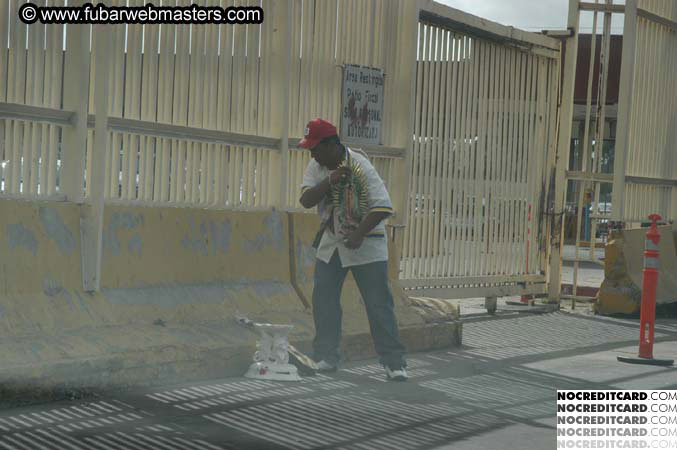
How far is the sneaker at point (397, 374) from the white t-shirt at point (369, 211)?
0.78 metres

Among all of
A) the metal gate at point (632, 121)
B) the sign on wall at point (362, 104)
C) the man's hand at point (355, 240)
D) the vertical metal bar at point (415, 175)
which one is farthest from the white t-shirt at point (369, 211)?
the metal gate at point (632, 121)

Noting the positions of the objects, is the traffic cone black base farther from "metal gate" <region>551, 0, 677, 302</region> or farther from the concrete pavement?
"metal gate" <region>551, 0, 677, 302</region>

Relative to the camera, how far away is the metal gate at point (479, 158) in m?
12.6

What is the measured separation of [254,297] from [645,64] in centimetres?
822

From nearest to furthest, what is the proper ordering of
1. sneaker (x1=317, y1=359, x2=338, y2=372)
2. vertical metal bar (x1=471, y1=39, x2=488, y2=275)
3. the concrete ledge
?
the concrete ledge < sneaker (x1=317, y1=359, x2=338, y2=372) < vertical metal bar (x1=471, y1=39, x2=488, y2=275)

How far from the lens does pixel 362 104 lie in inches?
442

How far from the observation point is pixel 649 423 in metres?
6.94

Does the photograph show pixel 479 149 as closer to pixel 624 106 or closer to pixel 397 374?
pixel 624 106

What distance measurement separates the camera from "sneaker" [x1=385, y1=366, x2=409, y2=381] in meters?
8.70

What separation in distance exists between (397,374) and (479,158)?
5.39 metres

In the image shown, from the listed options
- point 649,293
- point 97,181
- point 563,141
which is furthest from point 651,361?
point 563,141

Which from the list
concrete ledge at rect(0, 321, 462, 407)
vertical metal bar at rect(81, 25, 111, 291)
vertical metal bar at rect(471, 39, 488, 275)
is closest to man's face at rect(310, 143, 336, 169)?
concrete ledge at rect(0, 321, 462, 407)

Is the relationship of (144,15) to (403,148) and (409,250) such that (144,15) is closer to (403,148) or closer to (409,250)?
(403,148)

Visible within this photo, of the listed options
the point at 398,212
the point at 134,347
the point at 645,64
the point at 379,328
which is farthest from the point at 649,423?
the point at 645,64
